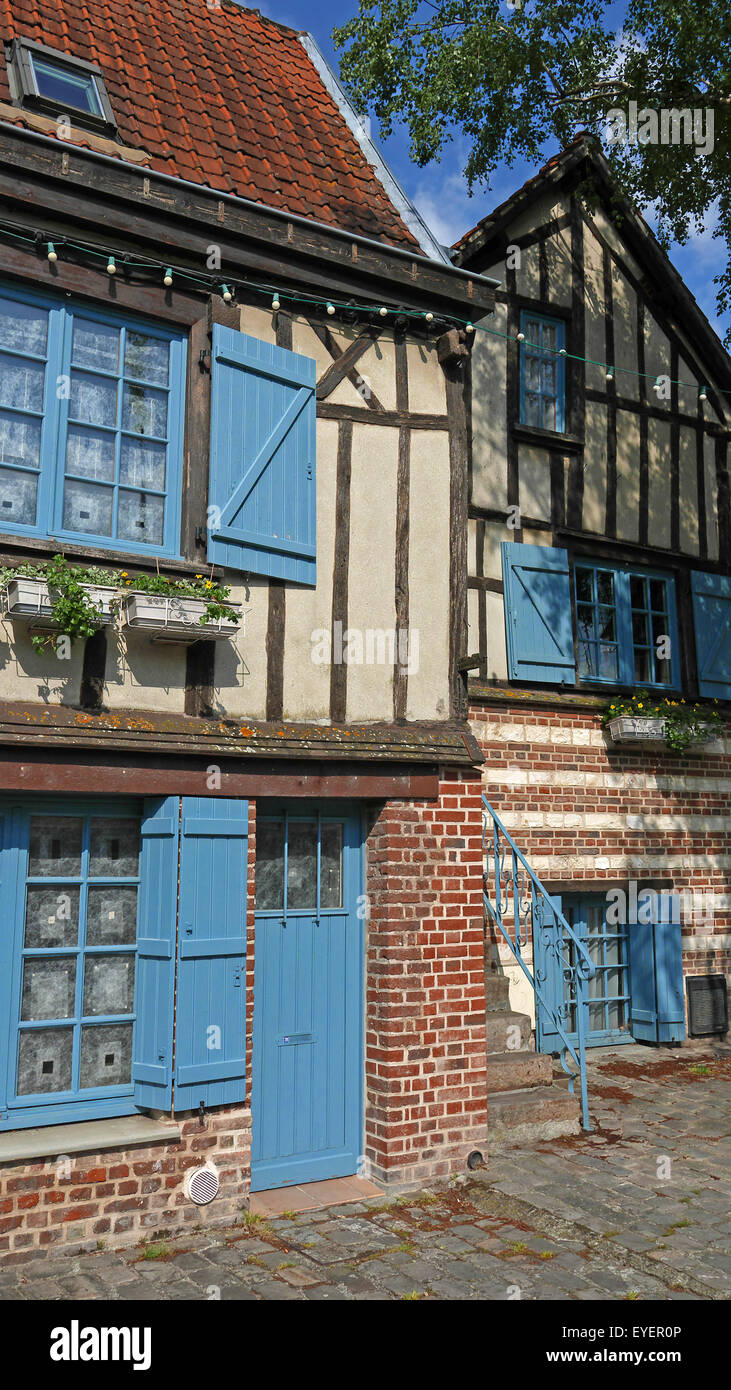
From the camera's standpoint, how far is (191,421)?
5.58m

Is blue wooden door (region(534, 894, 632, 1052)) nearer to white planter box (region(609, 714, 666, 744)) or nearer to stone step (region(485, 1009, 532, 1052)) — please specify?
white planter box (region(609, 714, 666, 744))

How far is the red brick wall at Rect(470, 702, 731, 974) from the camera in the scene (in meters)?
8.73

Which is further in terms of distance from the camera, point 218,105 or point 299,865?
point 218,105

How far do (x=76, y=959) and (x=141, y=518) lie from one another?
7.57 ft

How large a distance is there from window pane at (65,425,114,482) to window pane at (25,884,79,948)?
2.11 meters

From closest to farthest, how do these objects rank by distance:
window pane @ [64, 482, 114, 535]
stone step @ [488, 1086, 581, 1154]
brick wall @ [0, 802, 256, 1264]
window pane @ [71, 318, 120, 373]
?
1. brick wall @ [0, 802, 256, 1264]
2. window pane @ [64, 482, 114, 535]
3. window pane @ [71, 318, 120, 373]
4. stone step @ [488, 1086, 581, 1154]

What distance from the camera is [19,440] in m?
5.08

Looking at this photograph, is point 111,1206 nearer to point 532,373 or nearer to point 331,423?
point 331,423

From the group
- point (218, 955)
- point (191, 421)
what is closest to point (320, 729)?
point (218, 955)

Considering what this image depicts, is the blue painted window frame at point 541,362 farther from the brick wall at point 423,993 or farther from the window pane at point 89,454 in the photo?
the window pane at point 89,454

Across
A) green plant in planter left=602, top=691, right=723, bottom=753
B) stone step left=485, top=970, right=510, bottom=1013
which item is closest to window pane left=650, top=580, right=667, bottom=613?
green plant in planter left=602, top=691, right=723, bottom=753

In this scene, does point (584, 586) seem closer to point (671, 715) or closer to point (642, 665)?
point (642, 665)

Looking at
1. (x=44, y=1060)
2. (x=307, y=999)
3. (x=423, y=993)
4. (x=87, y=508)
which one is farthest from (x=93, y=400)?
(x=423, y=993)
